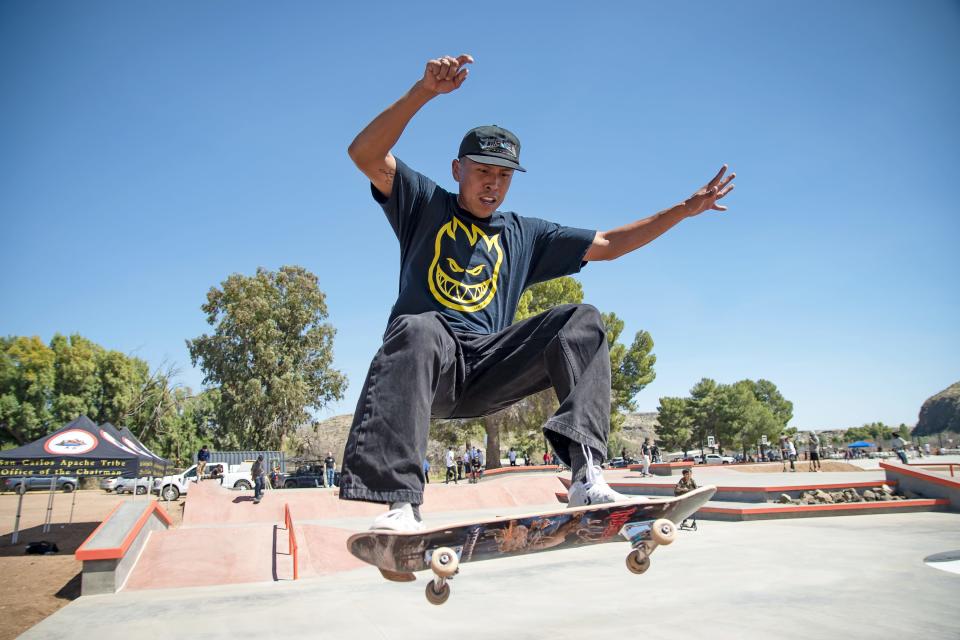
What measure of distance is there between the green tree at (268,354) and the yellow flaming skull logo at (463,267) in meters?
41.0

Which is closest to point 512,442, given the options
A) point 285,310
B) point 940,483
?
point 285,310

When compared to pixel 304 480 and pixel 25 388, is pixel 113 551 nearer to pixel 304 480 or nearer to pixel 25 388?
pixel 304 480

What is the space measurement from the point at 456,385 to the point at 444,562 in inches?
37.2

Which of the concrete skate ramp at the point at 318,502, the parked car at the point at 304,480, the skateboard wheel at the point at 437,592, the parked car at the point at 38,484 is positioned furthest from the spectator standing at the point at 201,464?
the skateboard wheel at the point at 437,592

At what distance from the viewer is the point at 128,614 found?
8.27m

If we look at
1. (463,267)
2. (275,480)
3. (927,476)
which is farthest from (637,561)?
(275,480)

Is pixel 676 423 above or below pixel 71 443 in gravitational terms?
above

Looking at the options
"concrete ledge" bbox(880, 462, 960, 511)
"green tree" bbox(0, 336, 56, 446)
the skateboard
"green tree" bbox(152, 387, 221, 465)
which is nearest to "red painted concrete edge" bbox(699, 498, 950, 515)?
"concrete ledge" bbox(880, 462, 960, 511)

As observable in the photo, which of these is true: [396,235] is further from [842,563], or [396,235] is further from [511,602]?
[842,563]

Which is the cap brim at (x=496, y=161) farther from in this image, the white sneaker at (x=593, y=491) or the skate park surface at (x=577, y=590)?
the skate park surface at (x=577, y=590)

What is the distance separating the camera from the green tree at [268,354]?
41312mm

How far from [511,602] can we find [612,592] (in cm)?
144

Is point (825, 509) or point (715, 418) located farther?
point (715, 418)

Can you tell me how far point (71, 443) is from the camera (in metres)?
15.3
